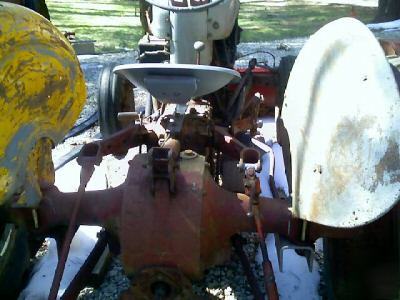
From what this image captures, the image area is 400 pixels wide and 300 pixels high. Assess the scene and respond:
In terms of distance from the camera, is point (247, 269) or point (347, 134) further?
point (247, 269)

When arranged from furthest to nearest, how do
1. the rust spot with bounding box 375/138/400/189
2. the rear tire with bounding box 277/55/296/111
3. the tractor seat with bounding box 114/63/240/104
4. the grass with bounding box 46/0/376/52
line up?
the grass with bounding box 46/0/376/52 → the rear tire with bounding box 277/55/296/111 → the tractor seat with bounding box 114/63/240/104 → the rust spot with bounding box 375/138/400/189

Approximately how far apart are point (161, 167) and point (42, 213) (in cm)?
50

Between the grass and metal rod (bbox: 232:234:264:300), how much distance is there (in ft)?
23.9

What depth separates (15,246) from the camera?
7.14 feet

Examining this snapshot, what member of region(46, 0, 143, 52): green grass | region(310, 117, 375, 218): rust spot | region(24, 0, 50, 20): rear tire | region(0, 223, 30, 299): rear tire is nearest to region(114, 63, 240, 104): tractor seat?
region(310, 117, 375, 218): rust spot

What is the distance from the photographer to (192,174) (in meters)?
1.75

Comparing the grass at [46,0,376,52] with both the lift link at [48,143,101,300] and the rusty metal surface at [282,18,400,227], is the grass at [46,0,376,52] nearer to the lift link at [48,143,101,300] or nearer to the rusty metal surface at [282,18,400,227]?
the lift link at [48,143,101,300]

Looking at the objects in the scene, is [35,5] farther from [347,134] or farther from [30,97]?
[347,134]

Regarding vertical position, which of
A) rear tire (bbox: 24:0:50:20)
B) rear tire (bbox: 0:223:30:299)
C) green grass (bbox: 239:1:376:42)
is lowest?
green grass (bbox: 239:1:376:42)

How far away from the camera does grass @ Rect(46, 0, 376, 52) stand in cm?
1005

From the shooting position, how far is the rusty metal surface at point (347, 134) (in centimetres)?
138

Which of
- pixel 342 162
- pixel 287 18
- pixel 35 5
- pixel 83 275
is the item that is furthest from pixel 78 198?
pixel 287 18

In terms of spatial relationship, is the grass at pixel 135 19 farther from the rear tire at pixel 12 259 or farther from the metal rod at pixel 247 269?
the metal rod at pixel 247 269

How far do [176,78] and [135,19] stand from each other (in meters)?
10.6
